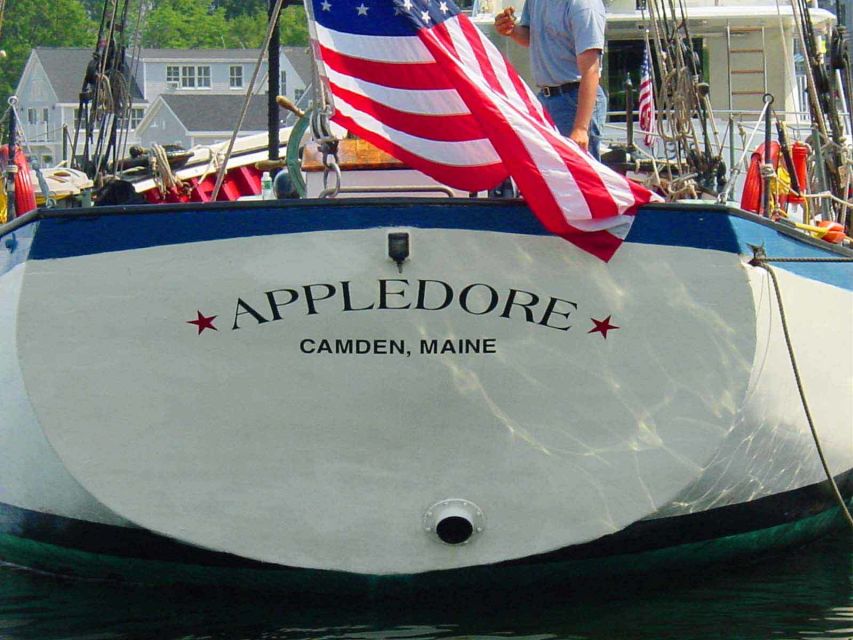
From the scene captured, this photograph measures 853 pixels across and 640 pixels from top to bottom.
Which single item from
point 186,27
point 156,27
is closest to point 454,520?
point 186,27

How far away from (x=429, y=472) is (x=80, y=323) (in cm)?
140

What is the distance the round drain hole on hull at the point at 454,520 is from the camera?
6.31 meters

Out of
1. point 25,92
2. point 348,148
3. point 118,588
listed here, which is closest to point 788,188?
point 348,148

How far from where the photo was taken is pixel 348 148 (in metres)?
7.62

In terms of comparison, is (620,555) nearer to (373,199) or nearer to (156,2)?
(373,199)

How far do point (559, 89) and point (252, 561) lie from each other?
2577 mm

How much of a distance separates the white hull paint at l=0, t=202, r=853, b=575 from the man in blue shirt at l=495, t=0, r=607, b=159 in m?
1.24

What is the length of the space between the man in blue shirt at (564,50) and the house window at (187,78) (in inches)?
2759

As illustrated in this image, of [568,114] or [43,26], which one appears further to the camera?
[43,26]

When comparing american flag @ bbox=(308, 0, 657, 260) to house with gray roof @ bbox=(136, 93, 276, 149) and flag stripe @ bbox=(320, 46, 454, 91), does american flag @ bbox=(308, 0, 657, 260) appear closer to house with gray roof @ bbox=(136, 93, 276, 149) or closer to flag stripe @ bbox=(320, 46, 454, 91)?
flag stripe @ bbox=(320, 46, 454, 91)

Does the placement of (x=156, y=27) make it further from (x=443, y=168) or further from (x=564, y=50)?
(x=443, y=168)

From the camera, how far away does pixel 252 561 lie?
6.48 meters

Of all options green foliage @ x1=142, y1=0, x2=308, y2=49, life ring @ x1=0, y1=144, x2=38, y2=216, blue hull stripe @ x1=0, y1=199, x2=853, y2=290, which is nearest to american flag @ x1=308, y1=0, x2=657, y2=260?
blue hull stripe @ x1=0, y1=199, x2=853, y2=290

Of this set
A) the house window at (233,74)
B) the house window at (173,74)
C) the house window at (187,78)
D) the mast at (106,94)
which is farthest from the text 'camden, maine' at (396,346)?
the house window at (233,74)
